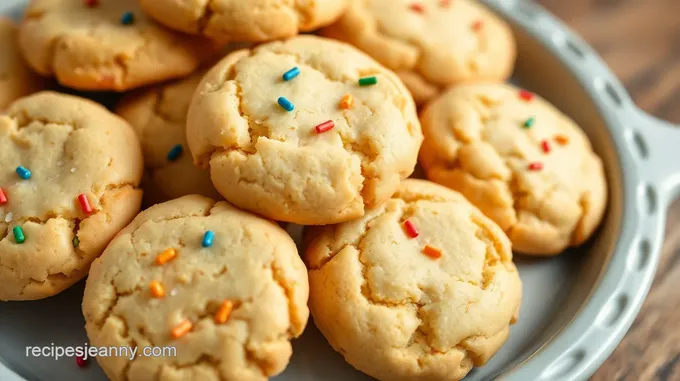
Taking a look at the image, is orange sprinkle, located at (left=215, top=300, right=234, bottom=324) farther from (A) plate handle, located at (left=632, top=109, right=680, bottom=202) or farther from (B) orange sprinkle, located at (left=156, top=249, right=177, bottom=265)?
(A) plate handle, located at (left=632, top=109, right=680, bottom=202)

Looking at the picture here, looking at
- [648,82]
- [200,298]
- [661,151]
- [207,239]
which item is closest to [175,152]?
[207,239]

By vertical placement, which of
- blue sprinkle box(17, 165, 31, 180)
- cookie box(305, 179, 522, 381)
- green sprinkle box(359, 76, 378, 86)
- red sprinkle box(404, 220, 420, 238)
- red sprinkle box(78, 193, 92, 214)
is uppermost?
green sprinkle box(359, 76, 378, 86)

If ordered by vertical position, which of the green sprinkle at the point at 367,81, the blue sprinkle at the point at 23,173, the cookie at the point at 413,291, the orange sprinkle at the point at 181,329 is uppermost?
the green sprinkle at the point at 367,81

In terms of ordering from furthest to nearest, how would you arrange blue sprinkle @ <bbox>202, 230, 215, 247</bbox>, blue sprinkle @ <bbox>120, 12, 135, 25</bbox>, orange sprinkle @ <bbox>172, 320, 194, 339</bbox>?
blue sprinkle @ <bbox>120, 12, 135, 25</bbox> → blue sprinkle @ <bbox>202, 230, 215, 247</bbox> → orange sprinkle @ <bbox>172, 320, 194, 339</bbox>

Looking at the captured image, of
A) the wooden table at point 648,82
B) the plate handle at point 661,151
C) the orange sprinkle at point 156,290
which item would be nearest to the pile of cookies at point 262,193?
the orange sprinkle at point 156,290

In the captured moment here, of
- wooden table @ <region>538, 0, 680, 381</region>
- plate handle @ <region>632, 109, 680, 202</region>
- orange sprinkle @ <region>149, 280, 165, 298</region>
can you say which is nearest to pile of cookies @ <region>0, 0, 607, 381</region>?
orange sprinkle @ <region>149, 280, 165, 298</region>

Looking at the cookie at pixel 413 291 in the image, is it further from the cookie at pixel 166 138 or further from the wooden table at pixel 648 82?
the wooden table at pixel 648 82
